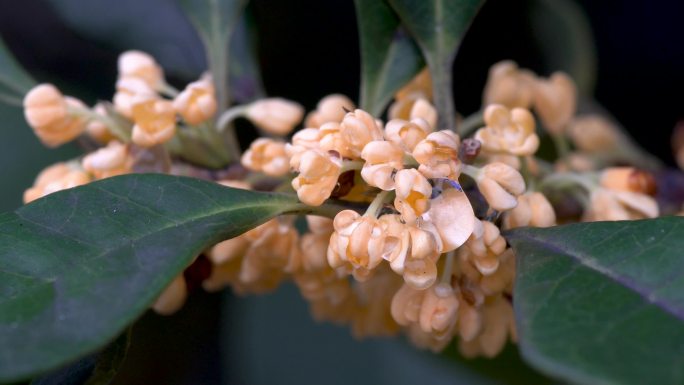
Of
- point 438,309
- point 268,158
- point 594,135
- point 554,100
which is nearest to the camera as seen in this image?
point 438,309

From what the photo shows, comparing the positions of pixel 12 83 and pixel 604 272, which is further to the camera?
pixel 12 83

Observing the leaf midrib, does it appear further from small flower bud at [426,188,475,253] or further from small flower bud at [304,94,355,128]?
small flower bud at [304,94,355,128]

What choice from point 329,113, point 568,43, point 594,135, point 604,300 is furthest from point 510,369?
point 604,300

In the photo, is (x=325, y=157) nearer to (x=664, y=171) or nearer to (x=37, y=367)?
(x=37, y=367)

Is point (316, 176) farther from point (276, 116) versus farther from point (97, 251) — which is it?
point (276, 116)

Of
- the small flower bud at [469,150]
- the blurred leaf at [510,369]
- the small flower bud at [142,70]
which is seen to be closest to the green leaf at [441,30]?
the small flower bud at [469,150]

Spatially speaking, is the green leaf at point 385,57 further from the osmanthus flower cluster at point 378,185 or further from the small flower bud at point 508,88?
the small flower bud at point 508,88

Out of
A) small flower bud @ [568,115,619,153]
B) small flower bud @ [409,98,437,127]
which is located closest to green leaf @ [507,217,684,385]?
small flower bud @ [409,98,437,127]
